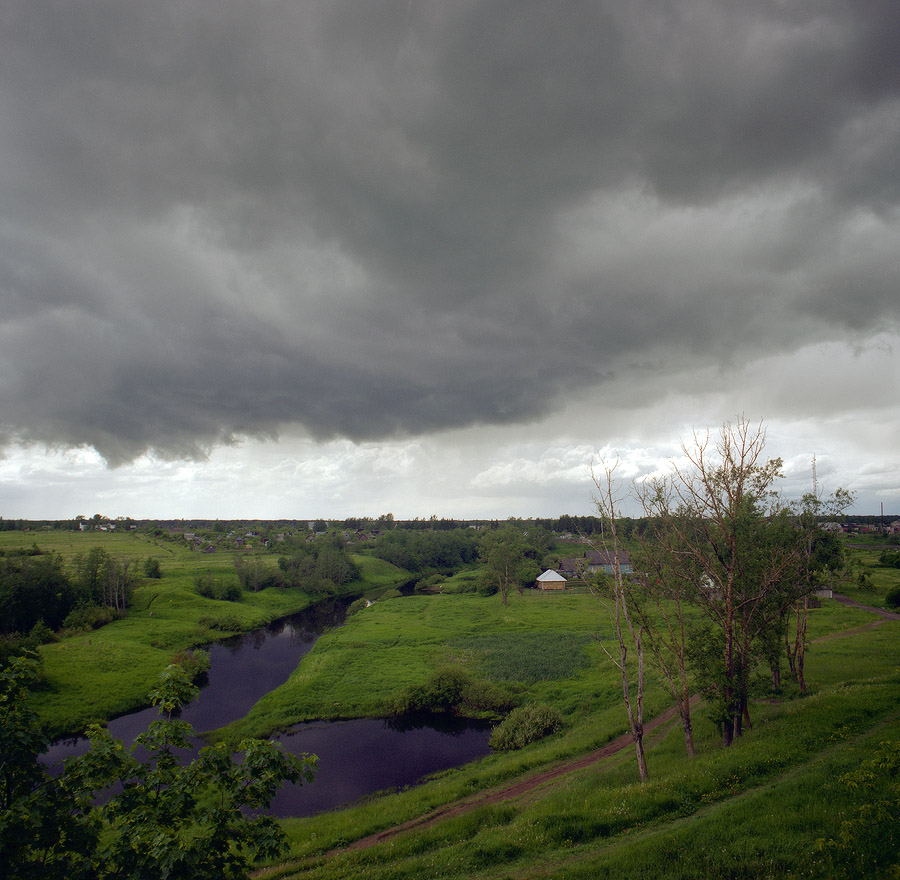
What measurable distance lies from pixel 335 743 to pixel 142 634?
135ft

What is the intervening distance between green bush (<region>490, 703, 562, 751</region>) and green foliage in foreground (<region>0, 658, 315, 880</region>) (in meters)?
28.5

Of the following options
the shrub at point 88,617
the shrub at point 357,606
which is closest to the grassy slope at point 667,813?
the shrub at point 88,617

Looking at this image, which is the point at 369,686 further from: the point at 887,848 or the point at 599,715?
the point at 887,848

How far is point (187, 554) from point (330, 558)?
147ft

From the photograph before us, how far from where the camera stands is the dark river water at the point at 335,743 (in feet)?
95.4

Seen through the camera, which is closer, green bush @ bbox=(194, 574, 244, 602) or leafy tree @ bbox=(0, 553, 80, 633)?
leafy tree @ bbox=(0, 553, 80, 633)

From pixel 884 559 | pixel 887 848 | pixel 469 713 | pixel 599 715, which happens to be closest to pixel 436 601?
pixel 469 713

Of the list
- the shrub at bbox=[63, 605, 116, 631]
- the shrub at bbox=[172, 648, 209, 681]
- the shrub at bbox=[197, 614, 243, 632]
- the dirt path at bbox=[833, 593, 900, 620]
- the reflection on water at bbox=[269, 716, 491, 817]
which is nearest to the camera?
the reflection on water at bbox=[269, 716, 491, 817]

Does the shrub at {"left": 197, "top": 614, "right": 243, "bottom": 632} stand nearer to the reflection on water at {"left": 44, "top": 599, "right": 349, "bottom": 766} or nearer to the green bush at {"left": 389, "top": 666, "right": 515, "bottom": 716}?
the reflection on water at {"left": 44, "top": 599, "right": 349, "bottom": 766}

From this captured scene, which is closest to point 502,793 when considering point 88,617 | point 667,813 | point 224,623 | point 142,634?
point 667,813

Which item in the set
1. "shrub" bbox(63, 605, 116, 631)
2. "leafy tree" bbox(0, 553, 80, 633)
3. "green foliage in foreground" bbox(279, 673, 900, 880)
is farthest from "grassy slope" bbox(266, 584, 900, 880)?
"leafy tree" bbox(0, 553, 80, 633)

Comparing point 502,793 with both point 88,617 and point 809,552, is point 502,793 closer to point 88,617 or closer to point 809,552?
point 809,552

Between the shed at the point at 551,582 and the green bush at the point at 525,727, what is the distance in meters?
71.5

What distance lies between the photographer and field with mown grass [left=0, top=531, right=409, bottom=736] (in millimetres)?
42906
